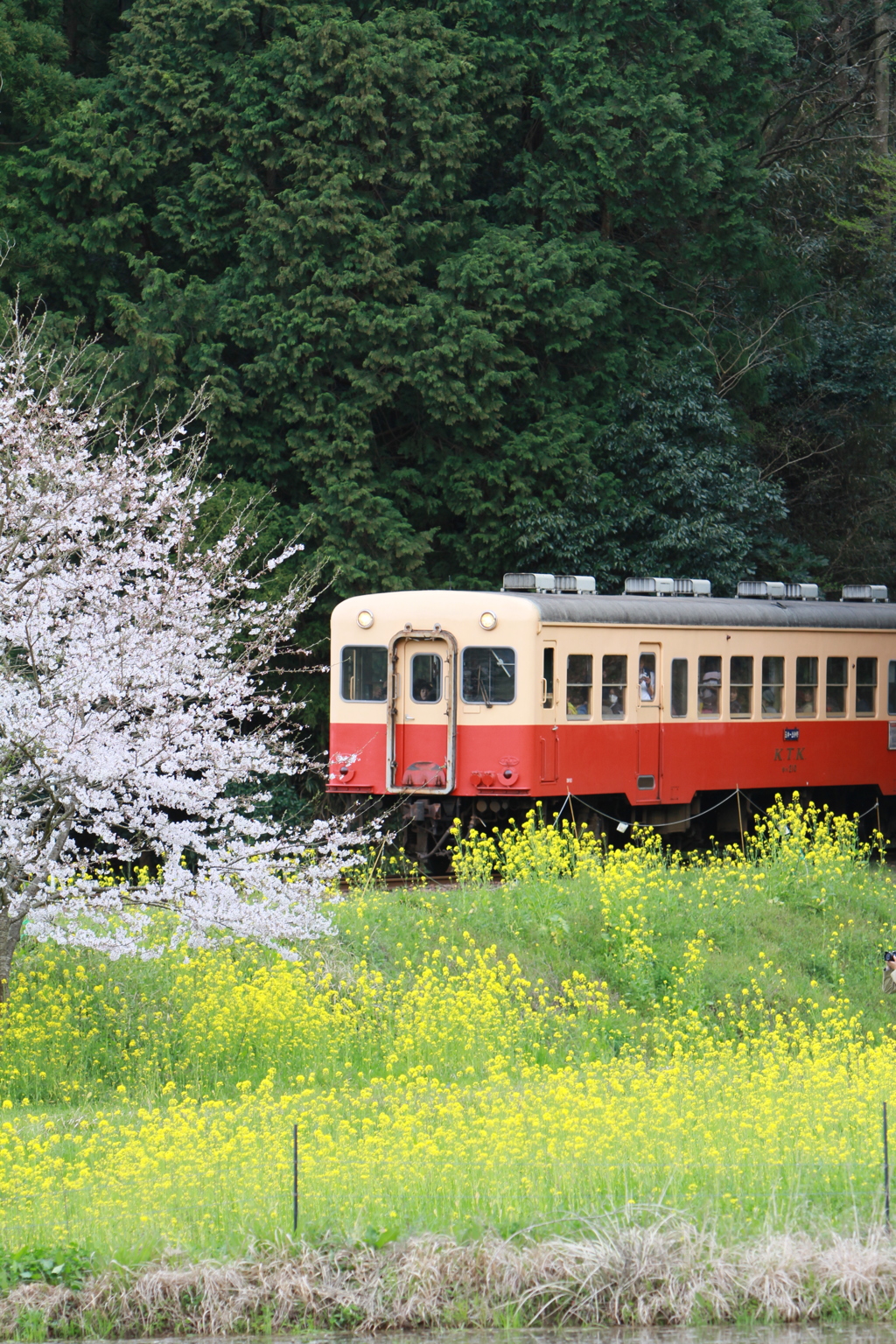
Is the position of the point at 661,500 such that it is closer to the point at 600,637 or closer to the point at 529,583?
the point at 529,583

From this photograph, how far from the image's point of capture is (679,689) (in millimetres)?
19594

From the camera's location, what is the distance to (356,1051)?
12.1 meters

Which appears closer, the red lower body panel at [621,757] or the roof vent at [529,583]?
the red lower body panel at [621,757]

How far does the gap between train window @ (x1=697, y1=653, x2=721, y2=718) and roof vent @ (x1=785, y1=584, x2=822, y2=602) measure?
8.03 ft

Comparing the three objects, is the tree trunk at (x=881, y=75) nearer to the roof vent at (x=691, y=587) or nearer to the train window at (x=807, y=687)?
the train window at (x=807, y=687)

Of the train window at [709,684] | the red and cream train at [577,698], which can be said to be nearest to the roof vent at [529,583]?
the red and cream train at [577,698]

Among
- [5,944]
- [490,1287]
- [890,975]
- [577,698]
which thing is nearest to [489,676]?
[577,698]

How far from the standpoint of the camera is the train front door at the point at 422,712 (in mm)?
18281

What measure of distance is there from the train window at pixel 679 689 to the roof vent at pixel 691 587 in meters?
1.47

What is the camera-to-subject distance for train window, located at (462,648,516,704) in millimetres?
17938

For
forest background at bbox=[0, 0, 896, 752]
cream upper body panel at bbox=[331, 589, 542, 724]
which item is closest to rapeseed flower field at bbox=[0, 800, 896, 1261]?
cream upper body panel at bbox=[331, 589, 542, 724]

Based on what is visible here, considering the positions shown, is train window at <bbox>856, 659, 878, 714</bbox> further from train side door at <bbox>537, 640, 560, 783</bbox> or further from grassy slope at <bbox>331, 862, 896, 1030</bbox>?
grassy slope at <bbox>331, 862, 896, 1030</bbox>

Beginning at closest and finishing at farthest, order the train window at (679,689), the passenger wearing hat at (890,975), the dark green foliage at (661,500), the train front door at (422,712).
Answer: the passenger wearing hat at (890,975)
the train front door at (422,712)
the train window at (679,689)
the dark green foliage at (661,500)

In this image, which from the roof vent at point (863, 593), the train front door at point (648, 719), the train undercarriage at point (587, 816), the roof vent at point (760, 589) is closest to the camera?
the train undercarriage at point (587, 816)
